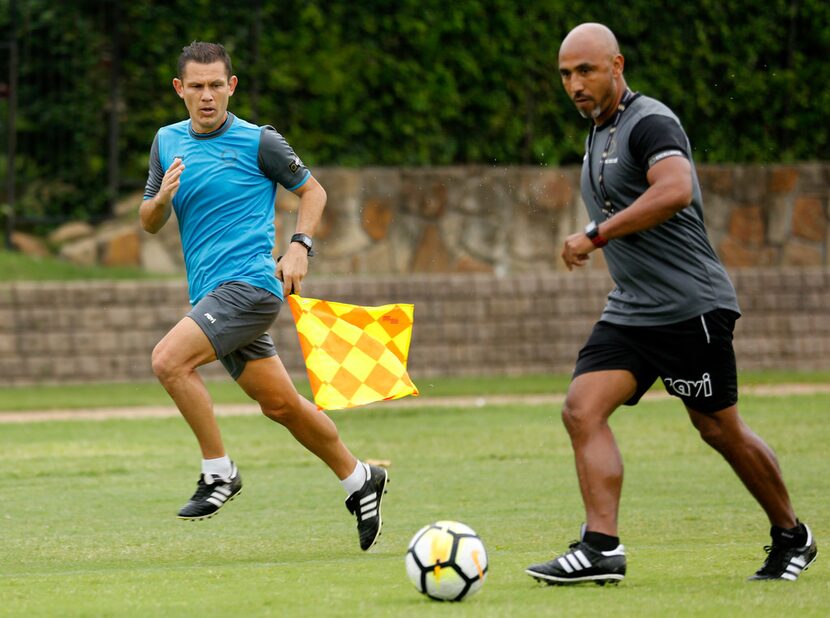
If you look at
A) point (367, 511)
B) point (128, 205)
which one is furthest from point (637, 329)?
point (128, 205)

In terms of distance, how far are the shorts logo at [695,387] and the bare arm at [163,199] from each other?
7.73ft

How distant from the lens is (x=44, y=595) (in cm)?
591

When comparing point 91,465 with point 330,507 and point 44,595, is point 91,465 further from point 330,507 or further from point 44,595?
point 44,595

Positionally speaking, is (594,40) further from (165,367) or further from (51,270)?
(51,270)

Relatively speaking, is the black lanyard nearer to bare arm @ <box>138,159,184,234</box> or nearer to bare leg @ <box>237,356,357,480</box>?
bare leg @ <box>237,356,357,480</box>

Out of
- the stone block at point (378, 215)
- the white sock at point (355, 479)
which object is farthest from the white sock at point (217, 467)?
the stone block at point (378, 215)

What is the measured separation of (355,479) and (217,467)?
645mm

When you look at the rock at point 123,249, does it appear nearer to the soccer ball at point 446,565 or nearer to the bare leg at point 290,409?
the bare leg at point 290,409

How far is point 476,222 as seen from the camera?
1711 cm

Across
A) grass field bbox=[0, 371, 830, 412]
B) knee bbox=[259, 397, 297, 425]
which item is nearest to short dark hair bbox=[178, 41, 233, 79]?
knee bbox=[259, 397, 297, 425]

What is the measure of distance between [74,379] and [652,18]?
25.3ft

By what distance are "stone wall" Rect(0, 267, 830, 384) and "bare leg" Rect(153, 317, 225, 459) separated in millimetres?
8114

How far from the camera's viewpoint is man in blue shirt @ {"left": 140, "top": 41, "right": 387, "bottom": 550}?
274 inches

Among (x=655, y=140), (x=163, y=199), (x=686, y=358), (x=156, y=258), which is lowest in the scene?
(x=156, y=258)
